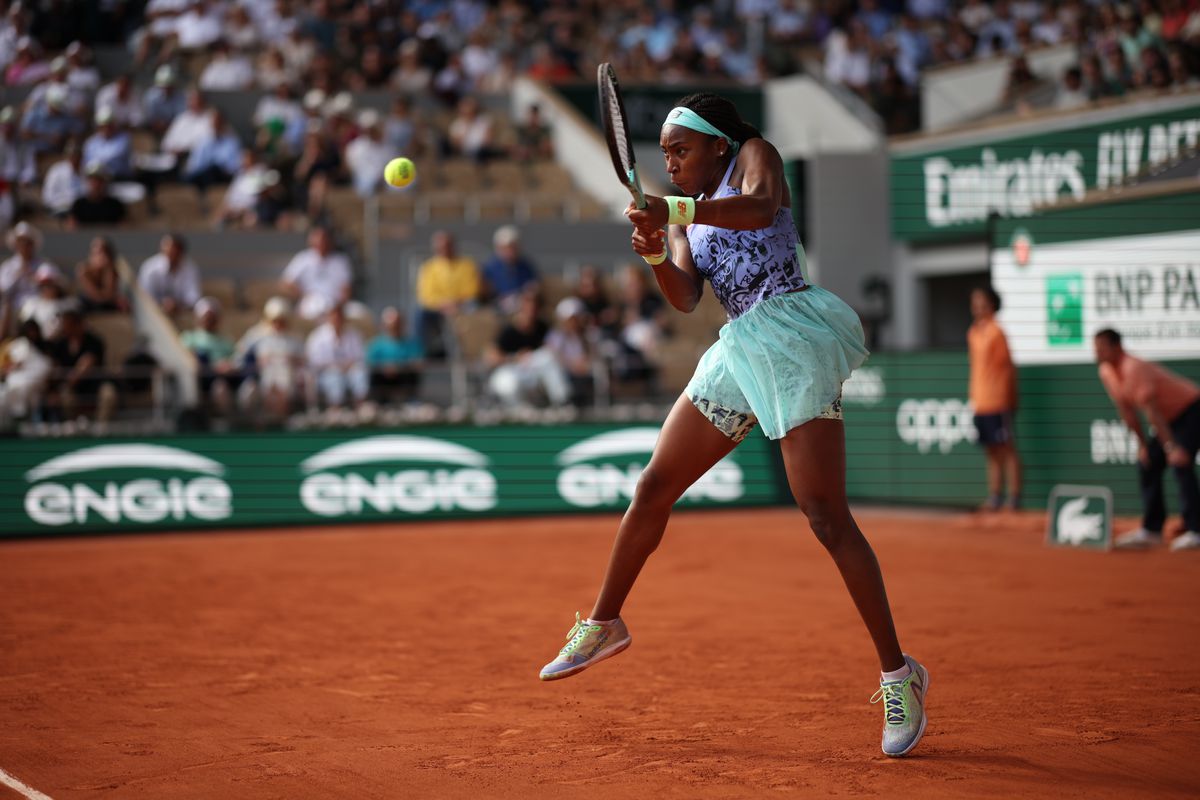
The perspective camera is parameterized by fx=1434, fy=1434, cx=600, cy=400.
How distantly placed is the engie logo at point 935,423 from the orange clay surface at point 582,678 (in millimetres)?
2548

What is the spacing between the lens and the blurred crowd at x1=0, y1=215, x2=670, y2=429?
1329cm

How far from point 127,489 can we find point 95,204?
4.57 metres

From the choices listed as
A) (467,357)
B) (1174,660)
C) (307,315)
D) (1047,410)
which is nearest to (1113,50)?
(1047,410)

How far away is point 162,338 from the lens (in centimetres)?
1422

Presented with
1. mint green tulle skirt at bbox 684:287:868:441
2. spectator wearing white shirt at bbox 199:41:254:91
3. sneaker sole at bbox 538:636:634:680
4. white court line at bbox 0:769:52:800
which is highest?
spectator wearing white shirt at bbox 199:41:254:91

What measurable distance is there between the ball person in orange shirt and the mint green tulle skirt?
25.8 ft

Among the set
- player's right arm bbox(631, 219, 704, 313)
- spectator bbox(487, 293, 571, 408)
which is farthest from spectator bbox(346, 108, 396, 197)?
player's right arm bbox(631, 219, 704, 313)

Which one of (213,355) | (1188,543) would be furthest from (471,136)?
(1188,543)

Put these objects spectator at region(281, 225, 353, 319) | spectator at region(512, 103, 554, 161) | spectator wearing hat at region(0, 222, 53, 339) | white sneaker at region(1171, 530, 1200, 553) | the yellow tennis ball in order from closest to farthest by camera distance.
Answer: the yellow tennis ball → white sneaker at region(1171, 530, 1200, 553) → spectator wearing hat at region(0, 222, 53, 339) → spectator at region(281, 225, 353, 319) → spectator at region(512, 103, 554, 161)

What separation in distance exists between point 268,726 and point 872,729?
2.25 m

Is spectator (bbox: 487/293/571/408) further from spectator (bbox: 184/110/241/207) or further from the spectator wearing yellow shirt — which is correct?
spectator (bbox: 184/110/241/207)

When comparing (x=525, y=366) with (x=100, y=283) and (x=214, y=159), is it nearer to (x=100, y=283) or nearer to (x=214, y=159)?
(x=100, y=283)

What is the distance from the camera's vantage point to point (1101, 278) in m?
12.2

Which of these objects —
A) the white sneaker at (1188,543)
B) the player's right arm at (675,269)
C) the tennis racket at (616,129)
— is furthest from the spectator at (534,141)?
the tennis racket at (616,129)
